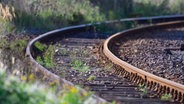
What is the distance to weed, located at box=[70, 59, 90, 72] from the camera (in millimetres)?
12461

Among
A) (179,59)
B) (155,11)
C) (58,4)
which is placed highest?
(179,59)

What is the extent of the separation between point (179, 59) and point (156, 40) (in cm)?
442

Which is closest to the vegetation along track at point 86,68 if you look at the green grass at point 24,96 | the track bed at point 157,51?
the track bed at point 157,51

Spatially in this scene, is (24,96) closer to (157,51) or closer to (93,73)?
(93,73)

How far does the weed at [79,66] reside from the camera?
40.9 ft

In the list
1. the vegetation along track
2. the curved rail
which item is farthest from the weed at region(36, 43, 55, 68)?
the curved rail

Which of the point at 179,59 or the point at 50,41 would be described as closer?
the point at 179,59

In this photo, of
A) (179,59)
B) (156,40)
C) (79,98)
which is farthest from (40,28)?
(79,98)

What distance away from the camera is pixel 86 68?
12.5 meters

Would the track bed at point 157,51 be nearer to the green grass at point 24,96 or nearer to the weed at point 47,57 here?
the weed at point 47,57

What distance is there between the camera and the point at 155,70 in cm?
1244

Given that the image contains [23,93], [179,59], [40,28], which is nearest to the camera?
[23,93]

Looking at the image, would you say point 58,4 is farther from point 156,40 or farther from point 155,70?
point 155,70

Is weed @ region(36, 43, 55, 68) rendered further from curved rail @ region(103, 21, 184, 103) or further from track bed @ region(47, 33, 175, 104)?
curved rail @ region(103, 21, 184, 103)
